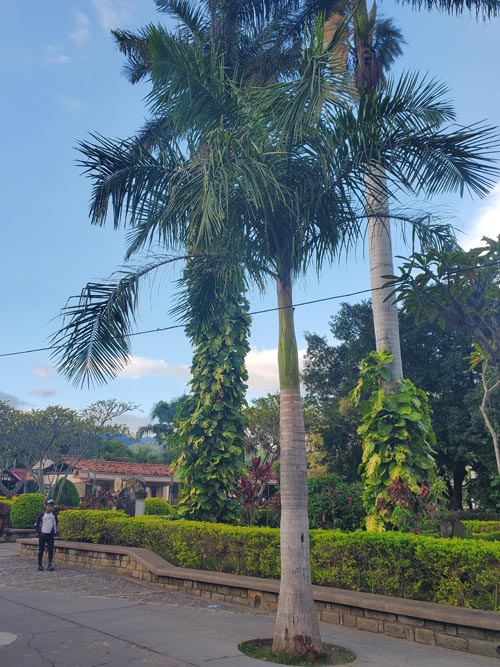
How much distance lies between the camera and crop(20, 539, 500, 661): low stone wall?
711 cm

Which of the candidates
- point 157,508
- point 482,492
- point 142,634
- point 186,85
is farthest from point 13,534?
point 482,492

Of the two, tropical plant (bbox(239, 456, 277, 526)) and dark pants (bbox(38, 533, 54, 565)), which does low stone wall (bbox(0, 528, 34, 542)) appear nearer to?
dark pants (bbox(38, 533, 54, 565))

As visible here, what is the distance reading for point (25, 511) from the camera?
2292 cm

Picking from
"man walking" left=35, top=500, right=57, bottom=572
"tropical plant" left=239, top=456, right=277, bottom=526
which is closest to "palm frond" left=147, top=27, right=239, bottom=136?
"tropical plant" left=239, top=456, right=277, bottom=526

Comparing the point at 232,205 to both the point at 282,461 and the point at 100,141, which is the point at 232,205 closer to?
the point at 100,141

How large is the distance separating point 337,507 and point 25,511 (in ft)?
47.9

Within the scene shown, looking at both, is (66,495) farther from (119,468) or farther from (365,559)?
(365,559)

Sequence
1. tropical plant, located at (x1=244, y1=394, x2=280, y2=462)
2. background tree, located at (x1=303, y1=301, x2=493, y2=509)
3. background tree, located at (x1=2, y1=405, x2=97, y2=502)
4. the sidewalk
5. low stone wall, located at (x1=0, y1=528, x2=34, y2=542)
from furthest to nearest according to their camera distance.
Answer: tropical plant, located at (x1=244, y1=394, x2=280, y2=462) → background tree, located at (x1=2, y1=405, x2=97, y2=502) → background tree, located at (x1=303, y1=301, x2=493, y2=509) → low stone wall, located at (x1=0, y1=528, x2=34, y2=542) → the sidewalk

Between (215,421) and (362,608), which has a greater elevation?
(215,421)

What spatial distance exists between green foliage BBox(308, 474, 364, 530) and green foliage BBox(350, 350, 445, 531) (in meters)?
1.63

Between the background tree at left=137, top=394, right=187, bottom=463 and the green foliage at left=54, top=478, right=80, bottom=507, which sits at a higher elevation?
the background tree at left=137, top=394, right=187, bottom=463

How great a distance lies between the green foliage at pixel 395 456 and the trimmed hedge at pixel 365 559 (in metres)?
1.65

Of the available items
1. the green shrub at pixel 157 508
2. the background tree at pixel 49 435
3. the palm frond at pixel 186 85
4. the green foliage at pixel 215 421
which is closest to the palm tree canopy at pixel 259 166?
the palm frond at pixel 186 85

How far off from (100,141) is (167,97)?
1.17m
